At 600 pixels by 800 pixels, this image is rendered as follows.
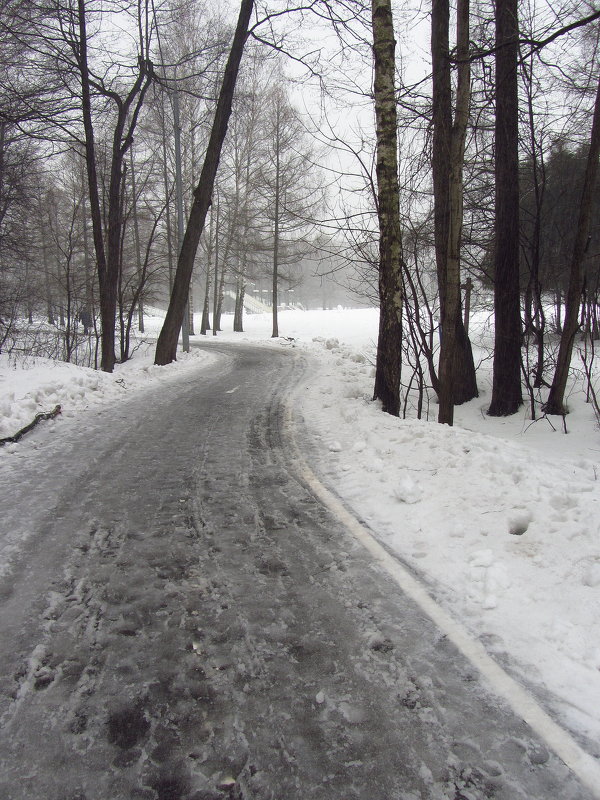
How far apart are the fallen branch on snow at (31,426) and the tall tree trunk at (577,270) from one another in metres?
7.98

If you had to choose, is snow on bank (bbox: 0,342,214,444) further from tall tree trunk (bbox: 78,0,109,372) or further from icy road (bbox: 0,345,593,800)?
icy road (bbox: 0,345,593,800)

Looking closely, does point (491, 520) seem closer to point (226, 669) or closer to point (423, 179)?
point (226, 669)

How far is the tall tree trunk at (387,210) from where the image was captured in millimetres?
6777

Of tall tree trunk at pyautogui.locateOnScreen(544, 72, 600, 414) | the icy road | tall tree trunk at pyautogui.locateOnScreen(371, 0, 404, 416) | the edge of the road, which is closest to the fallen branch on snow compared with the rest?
the icy road

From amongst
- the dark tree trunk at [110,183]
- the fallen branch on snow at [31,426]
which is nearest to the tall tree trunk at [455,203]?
the fallen branch on snow at [31,426]

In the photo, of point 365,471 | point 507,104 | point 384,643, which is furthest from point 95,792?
point 507,104

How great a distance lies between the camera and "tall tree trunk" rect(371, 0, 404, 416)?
6.78 meters

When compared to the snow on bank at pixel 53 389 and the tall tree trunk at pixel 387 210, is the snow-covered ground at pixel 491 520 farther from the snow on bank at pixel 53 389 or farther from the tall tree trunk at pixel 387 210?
the tall tree trunk at pixel 387 210

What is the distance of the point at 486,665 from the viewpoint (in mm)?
2271

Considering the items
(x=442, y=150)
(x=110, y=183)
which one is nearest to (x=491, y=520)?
(x=442, y=150)

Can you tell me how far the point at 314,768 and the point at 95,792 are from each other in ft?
2.40

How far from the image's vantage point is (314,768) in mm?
1714

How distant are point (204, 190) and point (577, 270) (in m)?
9.11

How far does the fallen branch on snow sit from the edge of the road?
375 centimetres
